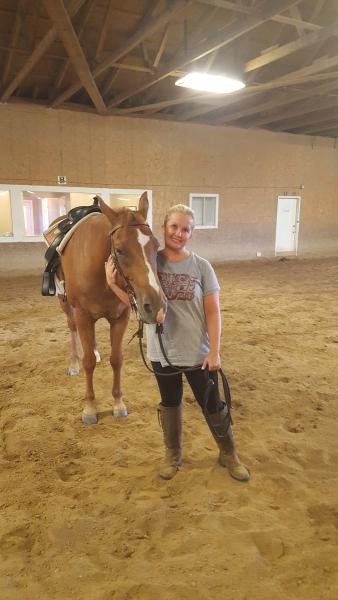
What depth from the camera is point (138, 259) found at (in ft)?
5.70

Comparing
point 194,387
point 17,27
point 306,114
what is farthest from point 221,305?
point 306,114

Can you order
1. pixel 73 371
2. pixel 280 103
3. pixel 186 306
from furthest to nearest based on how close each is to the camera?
pixel 280 103
pixel 73 371
pixel 186 306

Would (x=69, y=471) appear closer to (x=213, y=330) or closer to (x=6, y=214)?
(x=213, y=330)

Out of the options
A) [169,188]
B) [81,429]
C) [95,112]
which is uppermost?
[95,112]

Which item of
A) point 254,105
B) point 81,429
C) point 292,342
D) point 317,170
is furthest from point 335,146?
point 81,429

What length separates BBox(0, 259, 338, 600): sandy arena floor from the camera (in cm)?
140

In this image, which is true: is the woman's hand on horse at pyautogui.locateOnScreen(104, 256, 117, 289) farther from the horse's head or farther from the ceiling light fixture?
the ceiling light fixture

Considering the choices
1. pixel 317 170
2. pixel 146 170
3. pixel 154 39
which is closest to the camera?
pixel 154 39

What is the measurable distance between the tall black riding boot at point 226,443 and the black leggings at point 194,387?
0.05 meters

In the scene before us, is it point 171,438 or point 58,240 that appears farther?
point 58,240

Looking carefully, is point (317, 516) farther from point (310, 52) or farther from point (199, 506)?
point (310, 52)

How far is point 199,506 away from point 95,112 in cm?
921

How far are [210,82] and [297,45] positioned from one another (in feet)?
5.27

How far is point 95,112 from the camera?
885cm
